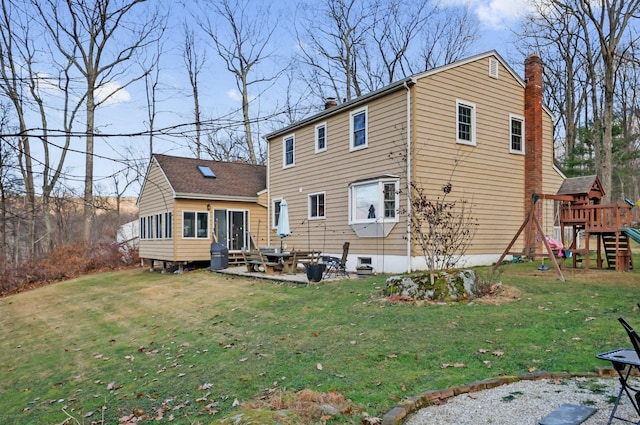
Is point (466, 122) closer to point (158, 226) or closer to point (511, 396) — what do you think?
point (511, 396)

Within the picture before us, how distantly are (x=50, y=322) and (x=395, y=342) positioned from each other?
958 centimetres

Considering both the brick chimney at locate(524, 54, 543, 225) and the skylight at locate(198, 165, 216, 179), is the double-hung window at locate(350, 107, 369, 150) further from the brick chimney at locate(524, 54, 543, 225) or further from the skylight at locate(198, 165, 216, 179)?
the skylight at locate(198, 165, 216, 179)

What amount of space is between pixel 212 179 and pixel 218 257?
4240mm

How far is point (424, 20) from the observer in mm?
28922

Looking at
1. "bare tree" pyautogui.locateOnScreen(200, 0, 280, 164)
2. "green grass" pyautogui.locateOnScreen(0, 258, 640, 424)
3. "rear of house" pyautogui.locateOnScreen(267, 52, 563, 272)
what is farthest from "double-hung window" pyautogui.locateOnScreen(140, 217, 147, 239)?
"green grass" pyautogui.locateOnScreen(0, 258, 640, 424)

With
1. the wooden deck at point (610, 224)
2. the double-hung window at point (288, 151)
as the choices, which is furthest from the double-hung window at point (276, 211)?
the wooden deck at point (610, 224)

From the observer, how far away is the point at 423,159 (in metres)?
12.8

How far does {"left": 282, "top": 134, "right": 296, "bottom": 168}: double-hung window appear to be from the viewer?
58.7 feet

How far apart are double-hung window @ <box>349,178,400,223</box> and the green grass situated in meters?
2.62

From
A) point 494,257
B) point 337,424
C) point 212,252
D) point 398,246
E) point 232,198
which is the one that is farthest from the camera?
point 232,198

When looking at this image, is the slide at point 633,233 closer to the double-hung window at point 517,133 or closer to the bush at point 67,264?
the double-hung window at point 517,133

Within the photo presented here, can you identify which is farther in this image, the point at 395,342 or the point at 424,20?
the point at 424,20

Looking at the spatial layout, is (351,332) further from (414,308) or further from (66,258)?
(66,258)

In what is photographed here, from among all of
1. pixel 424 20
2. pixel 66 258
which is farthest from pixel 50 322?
pixel 424 20
